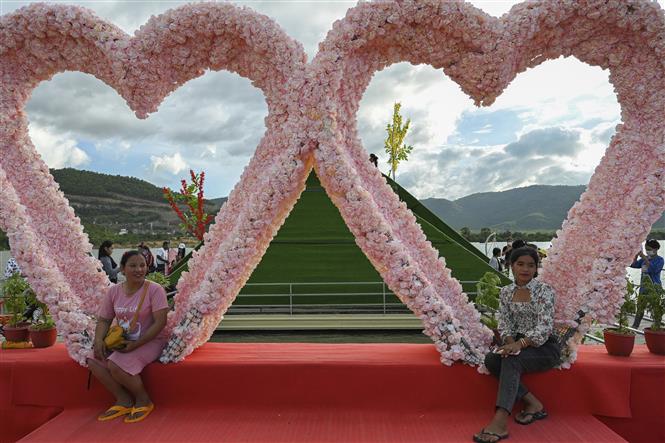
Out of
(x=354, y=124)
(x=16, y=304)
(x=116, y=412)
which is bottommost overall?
(x=116, y=412)

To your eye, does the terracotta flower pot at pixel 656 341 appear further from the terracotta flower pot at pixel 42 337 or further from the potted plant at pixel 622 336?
the terracotta flower pot at pixel 42 337

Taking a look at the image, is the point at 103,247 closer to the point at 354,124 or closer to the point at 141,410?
the point at 141,410

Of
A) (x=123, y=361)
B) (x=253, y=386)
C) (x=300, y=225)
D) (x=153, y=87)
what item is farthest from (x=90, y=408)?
(x=300, y=225)

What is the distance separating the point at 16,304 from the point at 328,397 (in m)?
2.81

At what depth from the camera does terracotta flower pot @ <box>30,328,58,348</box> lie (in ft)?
12.5

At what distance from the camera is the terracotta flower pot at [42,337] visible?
12.5 ft

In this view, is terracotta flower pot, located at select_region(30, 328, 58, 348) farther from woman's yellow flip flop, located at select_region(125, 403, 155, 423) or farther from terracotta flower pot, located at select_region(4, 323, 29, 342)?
woman's yellow flip flop, located at select_region(125, 403, 155, 423)

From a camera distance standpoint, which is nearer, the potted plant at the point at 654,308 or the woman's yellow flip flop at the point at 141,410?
the woman's yellow flip flop at the point at 141,410

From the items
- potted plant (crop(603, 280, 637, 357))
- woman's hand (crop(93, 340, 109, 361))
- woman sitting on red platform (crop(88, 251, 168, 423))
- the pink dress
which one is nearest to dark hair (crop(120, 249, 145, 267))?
woman sitting on red platform (crop(88, 251, 168, 423))

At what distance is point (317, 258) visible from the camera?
27.3 ft

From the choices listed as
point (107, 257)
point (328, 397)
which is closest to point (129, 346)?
point (328, 397)

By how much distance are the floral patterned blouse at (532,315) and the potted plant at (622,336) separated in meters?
0.68

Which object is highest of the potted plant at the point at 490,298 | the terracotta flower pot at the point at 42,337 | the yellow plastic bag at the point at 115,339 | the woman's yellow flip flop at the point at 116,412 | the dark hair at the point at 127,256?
the dark hair at the point at 127,256

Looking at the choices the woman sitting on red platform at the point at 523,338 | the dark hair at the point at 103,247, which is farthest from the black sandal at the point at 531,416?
the dark hair at the point at 103,247
